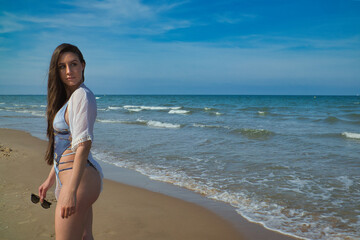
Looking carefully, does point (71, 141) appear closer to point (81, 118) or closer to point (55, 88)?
point (81, 118)

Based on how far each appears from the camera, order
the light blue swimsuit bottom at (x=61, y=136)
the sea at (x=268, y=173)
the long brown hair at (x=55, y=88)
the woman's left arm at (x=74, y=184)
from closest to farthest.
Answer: the woman's left arm at (x=74, y=184) < the light blue swimsuit bottom at (x=61, y=136) < the long brown hair at (x=55, y=88) < the sea at (x=268, y=173)

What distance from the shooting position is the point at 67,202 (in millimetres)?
1673

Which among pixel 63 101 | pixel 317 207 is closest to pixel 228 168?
pixel 317 207

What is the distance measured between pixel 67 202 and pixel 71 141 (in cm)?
40

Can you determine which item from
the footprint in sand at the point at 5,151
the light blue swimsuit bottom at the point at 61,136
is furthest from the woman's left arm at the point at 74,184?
the footprint in sand at the point at 5,151

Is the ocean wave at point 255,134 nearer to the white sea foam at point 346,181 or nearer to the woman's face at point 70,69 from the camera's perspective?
the white sea foam at point 346,181

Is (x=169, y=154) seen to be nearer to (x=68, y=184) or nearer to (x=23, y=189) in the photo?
(x=23, y=189)

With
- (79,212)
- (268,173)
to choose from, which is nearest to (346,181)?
(268,173)

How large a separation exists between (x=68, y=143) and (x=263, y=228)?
321cm

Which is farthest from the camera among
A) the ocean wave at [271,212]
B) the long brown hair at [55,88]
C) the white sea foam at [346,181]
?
the white sea foam at [346,181]

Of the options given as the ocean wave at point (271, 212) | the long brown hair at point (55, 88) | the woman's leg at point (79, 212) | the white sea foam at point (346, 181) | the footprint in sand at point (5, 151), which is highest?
the long brown hair at point (55, 88)

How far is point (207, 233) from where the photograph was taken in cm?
390

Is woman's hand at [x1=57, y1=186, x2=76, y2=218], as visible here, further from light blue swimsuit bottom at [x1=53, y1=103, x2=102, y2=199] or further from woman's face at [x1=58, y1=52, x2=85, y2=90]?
woman's face at [x1=58, y1=52, x2=85, y2=90]

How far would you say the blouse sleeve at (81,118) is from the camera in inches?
66.6
